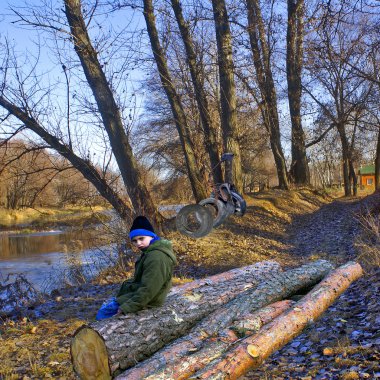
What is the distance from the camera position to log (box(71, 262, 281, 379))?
4.82 meters

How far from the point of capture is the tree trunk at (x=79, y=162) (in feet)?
41.2

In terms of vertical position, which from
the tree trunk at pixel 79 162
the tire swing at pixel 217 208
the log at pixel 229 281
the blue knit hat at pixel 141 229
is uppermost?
the tree trunk at pixel 79 162

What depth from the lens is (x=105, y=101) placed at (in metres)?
13.3

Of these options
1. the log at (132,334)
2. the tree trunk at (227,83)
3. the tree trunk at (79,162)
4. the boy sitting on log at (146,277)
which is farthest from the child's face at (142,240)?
the tree trunk at (227,83)

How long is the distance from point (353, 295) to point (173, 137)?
23.8m

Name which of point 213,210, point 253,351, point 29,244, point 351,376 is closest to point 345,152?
point 29,244

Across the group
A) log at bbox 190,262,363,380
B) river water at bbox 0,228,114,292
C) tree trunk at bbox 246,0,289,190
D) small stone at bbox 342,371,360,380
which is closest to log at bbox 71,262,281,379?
log at bbox 190,262,363,380

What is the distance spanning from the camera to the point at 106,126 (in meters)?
13.4

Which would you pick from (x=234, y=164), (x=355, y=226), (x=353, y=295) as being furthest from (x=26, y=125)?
Result: (x=355, y=226)

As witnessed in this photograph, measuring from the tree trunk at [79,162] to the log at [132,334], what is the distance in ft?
21.4

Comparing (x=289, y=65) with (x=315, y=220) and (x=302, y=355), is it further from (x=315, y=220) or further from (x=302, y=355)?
(x=302, y=355)

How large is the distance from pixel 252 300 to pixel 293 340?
94 centimetres

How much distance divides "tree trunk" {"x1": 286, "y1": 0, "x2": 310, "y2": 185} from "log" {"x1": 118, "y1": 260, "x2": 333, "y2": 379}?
40.5 feet

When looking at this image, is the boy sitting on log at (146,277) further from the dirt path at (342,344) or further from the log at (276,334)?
the dirt path at (342,344)
